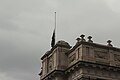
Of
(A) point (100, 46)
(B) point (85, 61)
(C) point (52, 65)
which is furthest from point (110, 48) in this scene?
(C) point (52, 65)

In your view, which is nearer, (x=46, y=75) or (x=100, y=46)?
(x=100, y=46)

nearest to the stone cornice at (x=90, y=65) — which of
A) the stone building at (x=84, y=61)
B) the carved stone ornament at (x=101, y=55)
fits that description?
the stone building at (x=84, y=61)

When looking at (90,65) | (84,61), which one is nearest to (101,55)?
(90,65)

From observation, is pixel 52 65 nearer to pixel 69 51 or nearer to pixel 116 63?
pixel 69 51

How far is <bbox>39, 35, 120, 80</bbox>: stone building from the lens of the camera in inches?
1598

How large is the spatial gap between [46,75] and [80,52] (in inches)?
262

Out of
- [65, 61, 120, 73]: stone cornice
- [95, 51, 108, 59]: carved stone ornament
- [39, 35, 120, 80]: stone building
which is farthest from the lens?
[95, 51, 108, 59]: carved stone ornament

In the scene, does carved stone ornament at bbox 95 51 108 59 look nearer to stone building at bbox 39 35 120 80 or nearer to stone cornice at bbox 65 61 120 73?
stone building at bbox 39 35 120 80

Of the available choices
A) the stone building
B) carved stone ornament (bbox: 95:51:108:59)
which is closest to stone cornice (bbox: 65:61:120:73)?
the stone building

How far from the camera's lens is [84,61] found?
132 feet

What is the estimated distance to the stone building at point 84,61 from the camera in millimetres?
40594

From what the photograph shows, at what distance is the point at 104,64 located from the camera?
41250 millimetres

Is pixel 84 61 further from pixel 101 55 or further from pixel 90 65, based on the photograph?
pixel 101 55

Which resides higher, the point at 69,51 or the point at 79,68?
the point at 69,51
